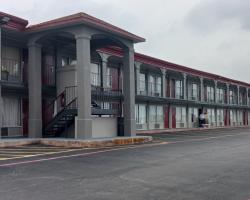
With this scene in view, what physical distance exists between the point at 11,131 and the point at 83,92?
5333 mm

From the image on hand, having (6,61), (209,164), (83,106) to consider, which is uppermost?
(6,61)

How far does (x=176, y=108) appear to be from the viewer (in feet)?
133

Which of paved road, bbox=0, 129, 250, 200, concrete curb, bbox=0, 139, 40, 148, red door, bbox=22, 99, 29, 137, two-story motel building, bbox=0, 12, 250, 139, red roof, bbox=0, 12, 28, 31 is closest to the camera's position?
paved road, bbox=0, 129, 250, 200

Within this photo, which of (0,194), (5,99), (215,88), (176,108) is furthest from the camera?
(215,88)

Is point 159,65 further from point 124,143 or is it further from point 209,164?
point 209,164

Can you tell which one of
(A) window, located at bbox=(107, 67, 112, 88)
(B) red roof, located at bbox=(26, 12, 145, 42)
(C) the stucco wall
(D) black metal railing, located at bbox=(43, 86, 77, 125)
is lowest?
(D) black metal railing, located at bbox=(43, 86, 77, 125)

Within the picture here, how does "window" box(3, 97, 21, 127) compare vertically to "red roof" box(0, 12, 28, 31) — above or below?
below

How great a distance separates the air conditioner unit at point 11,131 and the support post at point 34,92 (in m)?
1.50

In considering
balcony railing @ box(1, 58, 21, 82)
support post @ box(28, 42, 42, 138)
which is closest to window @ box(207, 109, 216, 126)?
balcony railing @ box(1, 58, 21, 82)

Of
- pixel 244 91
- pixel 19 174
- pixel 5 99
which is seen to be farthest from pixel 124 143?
pixel 244 91

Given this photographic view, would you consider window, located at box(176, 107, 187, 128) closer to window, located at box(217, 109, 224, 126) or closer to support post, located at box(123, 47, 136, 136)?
window, located at box(217, 109, 224, 126)

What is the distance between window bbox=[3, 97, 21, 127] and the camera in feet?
68.6

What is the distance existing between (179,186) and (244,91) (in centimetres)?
5194

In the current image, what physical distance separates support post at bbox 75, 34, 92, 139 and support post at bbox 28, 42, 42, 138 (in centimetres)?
280
